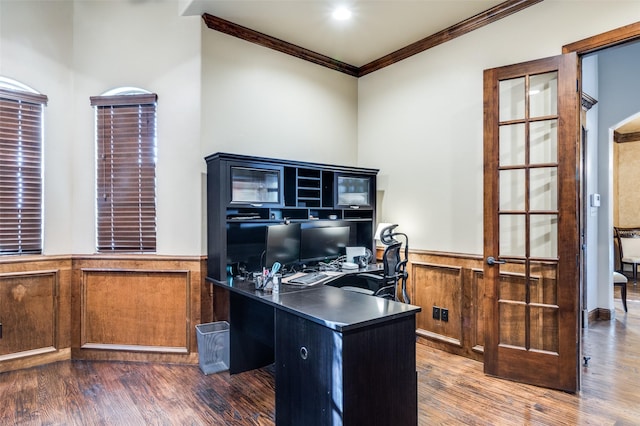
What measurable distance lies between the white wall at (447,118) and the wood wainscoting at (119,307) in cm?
232

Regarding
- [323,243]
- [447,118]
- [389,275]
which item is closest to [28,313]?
[323,243]

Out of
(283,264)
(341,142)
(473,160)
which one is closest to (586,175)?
(473,160)

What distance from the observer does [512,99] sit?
3.06m

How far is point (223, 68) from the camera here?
140 inches

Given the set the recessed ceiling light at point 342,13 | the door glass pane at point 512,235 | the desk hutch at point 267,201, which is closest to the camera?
the door glass pane at point 512,235

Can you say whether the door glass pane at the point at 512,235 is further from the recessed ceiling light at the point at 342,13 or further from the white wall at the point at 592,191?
the recessed ceiling light at the point at 342,13

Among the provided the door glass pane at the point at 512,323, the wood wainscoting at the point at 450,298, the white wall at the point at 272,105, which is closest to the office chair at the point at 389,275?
the wood wainscoting at the point at 450,298

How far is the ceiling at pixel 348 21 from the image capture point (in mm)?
3234

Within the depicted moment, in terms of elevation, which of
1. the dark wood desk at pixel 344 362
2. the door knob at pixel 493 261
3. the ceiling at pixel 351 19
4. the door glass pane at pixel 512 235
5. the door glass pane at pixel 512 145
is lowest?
the dark wood desk at pixel 344 362

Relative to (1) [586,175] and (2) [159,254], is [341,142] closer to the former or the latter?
(2) [159,254]

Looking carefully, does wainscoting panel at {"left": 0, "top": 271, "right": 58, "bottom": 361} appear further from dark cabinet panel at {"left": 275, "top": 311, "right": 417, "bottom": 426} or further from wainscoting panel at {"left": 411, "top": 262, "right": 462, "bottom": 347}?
wainscoting panel at {"left": 411, "top": 262, "right": 462, "bottom": 347}

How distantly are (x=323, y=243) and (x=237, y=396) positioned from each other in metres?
1.75

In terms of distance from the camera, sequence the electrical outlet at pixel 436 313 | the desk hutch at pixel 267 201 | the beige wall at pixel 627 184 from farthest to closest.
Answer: the beige wall at pixel 627 184 < the electrical outlet at pixel 436 313 < the desk hutch at pixel 267 201

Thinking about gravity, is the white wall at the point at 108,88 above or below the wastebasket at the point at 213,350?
above
